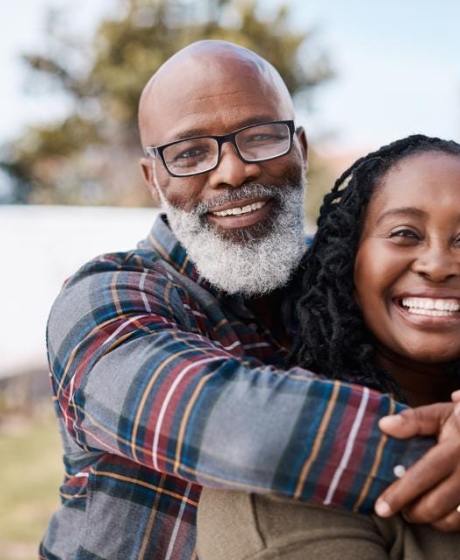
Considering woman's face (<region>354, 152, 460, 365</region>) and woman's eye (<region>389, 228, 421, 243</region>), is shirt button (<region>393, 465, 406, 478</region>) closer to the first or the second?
woman's face (<region>354, 152, 460, 365</region>)

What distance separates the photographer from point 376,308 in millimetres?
2092

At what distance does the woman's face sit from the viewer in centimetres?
201

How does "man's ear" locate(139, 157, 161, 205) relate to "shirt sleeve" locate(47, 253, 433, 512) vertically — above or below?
above

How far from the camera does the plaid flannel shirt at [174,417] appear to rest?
1.66m

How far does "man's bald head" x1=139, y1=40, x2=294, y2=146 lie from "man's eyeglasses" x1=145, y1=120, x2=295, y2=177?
17cm

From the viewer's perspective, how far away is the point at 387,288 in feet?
6.80

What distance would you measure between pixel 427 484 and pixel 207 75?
1.71 meters

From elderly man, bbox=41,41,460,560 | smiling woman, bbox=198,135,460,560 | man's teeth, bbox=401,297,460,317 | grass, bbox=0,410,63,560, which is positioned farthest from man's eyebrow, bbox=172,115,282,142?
grass, bbox=0,410,63,560

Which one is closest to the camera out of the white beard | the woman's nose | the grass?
the woman's nose

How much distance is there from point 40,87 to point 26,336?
14.6 metres

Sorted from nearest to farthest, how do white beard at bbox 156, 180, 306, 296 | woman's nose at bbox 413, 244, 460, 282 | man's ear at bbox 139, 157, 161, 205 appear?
woman's nose at bbox 413, 244, 460, 282, white beard at bbox 156, 180, 306, 296, man's ear at bbox 139, 157, 161, 205

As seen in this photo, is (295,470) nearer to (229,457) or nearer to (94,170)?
(229,457)

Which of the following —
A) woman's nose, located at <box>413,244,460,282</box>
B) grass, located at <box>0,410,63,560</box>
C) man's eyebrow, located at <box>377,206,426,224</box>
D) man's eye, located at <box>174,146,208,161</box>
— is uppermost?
man's eye, located at <box>174,146,208,161</box>

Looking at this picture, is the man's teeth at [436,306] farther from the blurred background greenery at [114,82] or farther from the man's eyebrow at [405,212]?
the blurred background greenery at [114,82]
